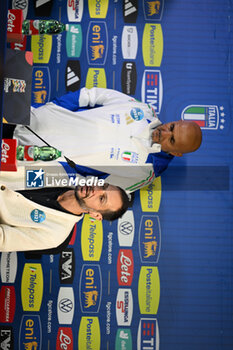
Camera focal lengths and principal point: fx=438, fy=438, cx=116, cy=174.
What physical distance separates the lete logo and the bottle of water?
58.3 inches

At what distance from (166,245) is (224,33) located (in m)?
1.49

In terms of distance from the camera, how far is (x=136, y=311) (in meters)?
2.88

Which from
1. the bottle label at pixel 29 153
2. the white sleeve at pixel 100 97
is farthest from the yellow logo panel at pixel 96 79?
the bottle label at pixel 29 153

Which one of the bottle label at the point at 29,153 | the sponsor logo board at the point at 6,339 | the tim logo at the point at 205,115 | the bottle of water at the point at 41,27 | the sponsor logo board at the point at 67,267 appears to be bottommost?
the sponsor logo board at the point at 6,339

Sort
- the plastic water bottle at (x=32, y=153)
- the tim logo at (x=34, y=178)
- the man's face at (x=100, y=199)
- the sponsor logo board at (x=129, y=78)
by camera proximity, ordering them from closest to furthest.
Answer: the plastic water bottle at (x=32, y=153) → the man's face at (x=100, y=199) → the tim logo at (x=34, y=178) → the sponsor logo board at (x=129, y=78)

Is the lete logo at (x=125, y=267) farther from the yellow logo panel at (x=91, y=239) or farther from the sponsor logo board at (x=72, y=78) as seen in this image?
the sponsor logo board at (x=72, y=78)

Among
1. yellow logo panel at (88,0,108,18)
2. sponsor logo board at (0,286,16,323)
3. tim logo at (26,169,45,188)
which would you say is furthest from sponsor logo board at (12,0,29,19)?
sponsor logo board at (0,286,16,323)

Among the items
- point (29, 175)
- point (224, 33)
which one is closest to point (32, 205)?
point (29, 175)

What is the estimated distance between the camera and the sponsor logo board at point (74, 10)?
300 cm

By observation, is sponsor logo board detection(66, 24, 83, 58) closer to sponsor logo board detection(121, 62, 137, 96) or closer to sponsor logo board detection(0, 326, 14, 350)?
sponsor logo board detection(121, 62, 137, 96)

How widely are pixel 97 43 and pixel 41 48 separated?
38cm

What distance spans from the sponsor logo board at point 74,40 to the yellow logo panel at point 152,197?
103 centimetres

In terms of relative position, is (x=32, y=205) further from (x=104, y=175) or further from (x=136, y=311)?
(x=136, y=311)

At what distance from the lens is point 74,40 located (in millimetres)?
2998
